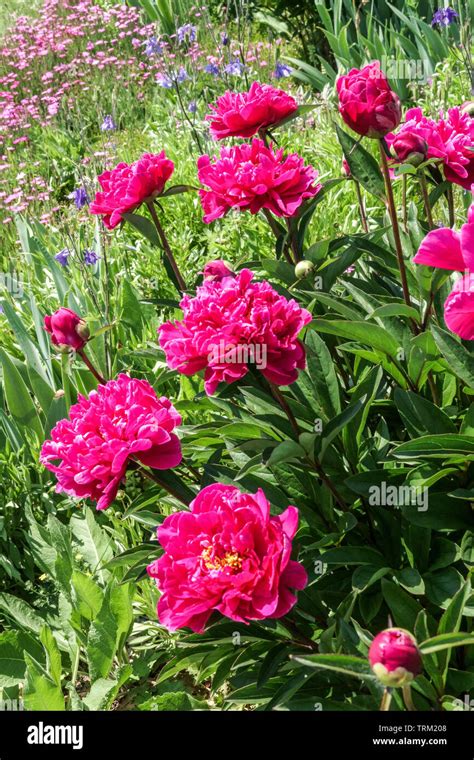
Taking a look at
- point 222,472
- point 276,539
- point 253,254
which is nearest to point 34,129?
point 253,254

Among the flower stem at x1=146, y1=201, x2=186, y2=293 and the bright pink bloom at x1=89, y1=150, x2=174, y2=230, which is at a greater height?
the bright pink bloom at x1=89, y1=150, x2=174, y2=230

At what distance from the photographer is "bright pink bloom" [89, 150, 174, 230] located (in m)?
1.74

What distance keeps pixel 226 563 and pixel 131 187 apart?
0.92 metres

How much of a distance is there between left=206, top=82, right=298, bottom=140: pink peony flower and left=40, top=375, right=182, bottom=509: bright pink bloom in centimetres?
68

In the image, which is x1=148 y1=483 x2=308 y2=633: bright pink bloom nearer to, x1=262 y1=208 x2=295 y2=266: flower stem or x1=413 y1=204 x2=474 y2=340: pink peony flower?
x1=413 y1=204 x2=474 y2=340: pink peony flower

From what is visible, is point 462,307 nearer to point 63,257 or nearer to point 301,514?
point 301,514

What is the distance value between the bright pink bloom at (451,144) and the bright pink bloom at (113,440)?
2.36ft

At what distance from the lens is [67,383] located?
8.04ft

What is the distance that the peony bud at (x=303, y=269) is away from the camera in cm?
170

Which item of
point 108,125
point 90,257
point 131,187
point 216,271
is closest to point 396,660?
point 216,271

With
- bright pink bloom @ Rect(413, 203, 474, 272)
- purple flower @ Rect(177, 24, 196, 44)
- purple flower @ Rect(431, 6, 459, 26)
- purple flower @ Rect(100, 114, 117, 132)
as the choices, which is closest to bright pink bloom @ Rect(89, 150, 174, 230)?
bright pink bloom @ Rect(413, 203, 474, 272)

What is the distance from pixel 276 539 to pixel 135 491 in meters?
1.12

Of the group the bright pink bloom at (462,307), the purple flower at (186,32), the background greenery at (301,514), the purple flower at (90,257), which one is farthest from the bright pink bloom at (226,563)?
the purple flower at (186,32)
